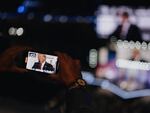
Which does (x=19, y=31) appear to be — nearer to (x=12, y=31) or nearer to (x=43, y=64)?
(x=12, y=31)

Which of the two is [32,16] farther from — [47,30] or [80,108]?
[80,108]

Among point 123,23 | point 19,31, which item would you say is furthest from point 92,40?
point 19,31

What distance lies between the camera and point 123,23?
204cm

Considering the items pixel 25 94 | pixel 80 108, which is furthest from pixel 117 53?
pixel 25 94

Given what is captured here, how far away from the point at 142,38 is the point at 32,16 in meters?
0.59

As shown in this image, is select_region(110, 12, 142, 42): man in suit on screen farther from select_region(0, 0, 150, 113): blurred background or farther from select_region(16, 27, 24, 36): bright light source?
select_region(16, 27, 24, 36): bright light source

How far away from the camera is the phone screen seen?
5.63 ft

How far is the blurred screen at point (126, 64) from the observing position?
1.99 meters

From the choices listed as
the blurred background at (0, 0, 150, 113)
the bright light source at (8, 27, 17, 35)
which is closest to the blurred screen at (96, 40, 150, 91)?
the blurred background at (0, 0, 150, 113)

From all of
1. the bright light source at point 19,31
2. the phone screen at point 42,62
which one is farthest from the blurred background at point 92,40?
the phone screen at point 42,62

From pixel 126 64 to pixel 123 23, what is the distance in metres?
0.22

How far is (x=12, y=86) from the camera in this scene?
2.01 meters

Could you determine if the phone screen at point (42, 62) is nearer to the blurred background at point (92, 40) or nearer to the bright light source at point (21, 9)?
the blurred background at point (92, 40)

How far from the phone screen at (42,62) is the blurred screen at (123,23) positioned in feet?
1.30
